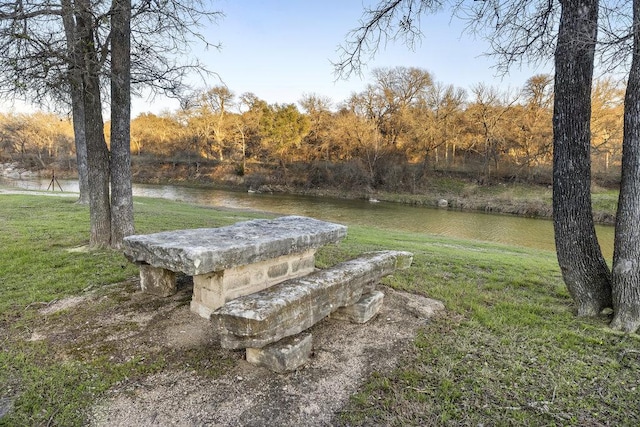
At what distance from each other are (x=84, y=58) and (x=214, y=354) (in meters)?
5.00

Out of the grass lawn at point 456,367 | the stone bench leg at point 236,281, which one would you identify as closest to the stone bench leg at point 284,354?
the grass lawn at point 456,367

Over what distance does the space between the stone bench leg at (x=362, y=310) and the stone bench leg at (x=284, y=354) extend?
84 cm

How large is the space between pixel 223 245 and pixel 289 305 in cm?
80

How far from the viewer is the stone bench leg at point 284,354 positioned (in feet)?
8.89

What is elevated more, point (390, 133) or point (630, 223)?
point (390, 133)

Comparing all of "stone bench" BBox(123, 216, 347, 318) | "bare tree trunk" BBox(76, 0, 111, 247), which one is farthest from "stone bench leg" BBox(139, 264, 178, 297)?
"bare tree trunk" BBox(76, 0, 111, 247)

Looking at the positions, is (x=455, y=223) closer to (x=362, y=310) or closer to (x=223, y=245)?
(x=362, y=310)

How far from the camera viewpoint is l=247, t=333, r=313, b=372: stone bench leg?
2.71 metres

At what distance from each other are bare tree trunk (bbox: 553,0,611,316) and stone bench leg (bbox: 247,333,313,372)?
3148mm

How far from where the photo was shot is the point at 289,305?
2781 millimetres

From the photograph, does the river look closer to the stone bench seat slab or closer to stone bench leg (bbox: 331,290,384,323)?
stone bench leg (bbox: 331,290,384,323)

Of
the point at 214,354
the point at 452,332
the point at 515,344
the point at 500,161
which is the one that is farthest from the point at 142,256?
the point at 500,161

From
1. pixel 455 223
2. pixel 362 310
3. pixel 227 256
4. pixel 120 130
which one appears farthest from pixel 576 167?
pixel 455 223

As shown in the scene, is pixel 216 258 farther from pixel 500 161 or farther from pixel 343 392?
pixel 500 161
